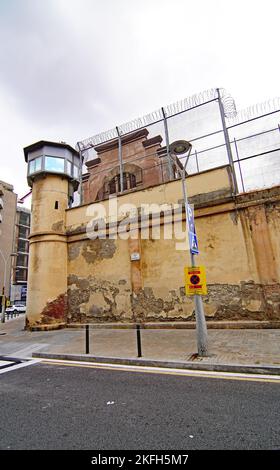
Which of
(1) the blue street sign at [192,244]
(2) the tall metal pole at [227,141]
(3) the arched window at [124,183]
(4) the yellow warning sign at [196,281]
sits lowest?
(4) the yellow warning sign at [196,281]

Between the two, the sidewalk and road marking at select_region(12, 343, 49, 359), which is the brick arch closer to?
the sidewalk

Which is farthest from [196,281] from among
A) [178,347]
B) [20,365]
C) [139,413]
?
[20,365]

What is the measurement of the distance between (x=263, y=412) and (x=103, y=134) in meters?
16.5

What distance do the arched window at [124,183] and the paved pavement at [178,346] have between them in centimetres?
1337

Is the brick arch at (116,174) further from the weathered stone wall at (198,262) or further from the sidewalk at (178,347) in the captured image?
the sidewalk at (178,347)

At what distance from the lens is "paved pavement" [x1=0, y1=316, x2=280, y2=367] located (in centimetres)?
596

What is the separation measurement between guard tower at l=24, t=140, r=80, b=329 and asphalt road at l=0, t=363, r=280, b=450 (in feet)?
27.9

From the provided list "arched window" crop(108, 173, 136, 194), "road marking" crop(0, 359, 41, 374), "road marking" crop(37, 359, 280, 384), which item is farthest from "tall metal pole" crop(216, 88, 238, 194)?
"road marking" crop(0, 359, 41, 374)

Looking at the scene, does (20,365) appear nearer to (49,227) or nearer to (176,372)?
(176,372)

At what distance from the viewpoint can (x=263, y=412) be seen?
3.38 metres

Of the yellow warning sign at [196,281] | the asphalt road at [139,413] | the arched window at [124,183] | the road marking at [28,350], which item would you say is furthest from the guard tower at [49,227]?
the yellow warning sign at [196,281]

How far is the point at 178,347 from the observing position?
7.42 metres

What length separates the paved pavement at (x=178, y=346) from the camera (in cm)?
596

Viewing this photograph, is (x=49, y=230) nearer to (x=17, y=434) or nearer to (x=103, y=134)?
(x=103, y=134)
